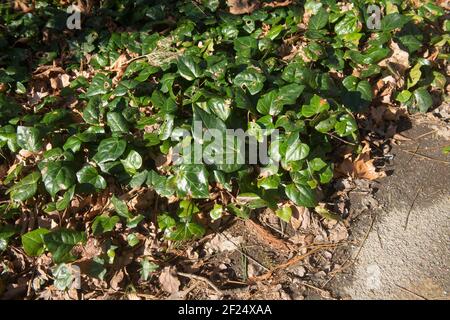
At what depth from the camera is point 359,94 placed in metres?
3.04

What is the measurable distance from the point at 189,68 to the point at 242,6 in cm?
103

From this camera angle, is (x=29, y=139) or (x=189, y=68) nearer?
(x=29, y=139)

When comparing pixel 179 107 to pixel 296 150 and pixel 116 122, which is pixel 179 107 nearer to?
pixel 116 122

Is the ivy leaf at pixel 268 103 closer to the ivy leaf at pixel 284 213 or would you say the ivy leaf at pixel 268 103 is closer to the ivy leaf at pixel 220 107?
the ivy leaf at pixel 220 107

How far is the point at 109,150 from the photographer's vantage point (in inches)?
105

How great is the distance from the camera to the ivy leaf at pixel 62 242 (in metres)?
2.40

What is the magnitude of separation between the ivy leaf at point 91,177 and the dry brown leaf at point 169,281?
→ 64 cm

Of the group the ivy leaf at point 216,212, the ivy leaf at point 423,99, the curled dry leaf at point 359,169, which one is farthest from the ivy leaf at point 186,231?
the ivy leaf at point 423,99

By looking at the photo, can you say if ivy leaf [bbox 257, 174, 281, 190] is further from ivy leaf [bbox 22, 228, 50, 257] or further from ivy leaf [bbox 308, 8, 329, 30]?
ivy leaf [bbox 308, 8, 329, 30]

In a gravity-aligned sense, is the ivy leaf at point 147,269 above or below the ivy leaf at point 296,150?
below

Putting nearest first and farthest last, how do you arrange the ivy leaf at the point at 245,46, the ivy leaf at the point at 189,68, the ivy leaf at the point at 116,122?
the ivy leaf at the point at 116,122 < the ivy leaf at the point at 189,68 < the ivy leaf at the point at 245,46

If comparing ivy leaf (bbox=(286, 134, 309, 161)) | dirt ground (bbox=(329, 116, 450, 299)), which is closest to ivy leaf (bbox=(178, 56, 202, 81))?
ivy leaf (bbox=(286, 134, 309, 161))

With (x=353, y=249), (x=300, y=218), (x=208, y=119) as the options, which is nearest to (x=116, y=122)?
(x=208, y=119)

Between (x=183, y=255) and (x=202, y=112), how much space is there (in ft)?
2.71
